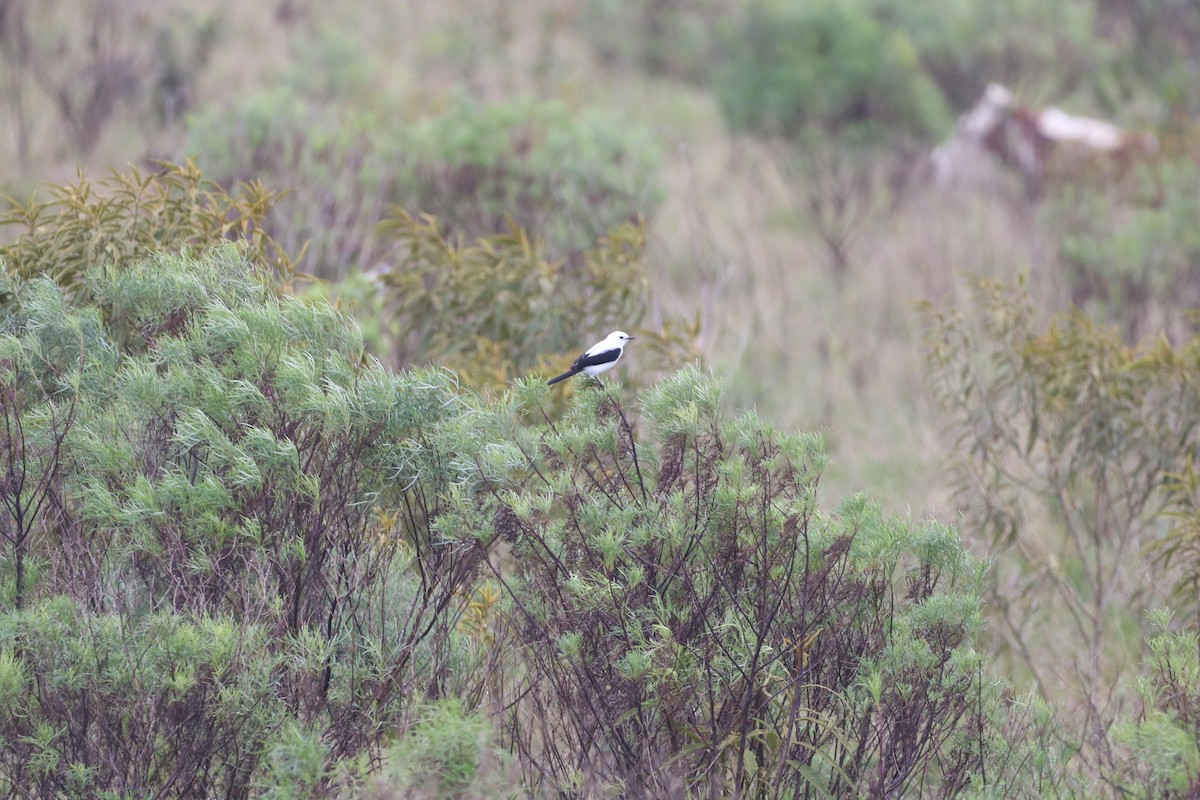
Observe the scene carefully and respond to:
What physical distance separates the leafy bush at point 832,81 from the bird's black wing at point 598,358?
11362mm

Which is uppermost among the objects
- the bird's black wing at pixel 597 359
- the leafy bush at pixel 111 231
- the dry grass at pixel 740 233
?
the leafy bush at pixel 111 231

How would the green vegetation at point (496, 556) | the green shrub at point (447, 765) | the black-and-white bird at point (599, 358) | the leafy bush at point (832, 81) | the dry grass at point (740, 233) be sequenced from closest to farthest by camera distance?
1. the green shrub at point (447, 765)
2. the green vegetation at point (496, 556)
3. the black-and-white bird at point (599, 358)
4. the dry grass at point (740, 233)
5. the leafy bush at point (832, 81)

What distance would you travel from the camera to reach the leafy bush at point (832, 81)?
608 inches

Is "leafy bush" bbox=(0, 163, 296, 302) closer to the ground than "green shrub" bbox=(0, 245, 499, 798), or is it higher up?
higher up

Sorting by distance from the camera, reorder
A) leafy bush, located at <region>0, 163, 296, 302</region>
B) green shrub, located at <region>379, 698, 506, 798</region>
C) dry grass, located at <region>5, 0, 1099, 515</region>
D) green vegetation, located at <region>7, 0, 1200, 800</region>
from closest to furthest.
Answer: green shrub, located at <region>379, 698, 506, 798</region>
green vegetation, located at <region>7, 0, 1200, 800</region>
leafy bush, located at <region>0, 163, 296, 302</region>
dry grass, located at <region>5, 0, 1099, 515</region>

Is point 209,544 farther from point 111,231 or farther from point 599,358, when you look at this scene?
point 111,231

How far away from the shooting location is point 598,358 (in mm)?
4578

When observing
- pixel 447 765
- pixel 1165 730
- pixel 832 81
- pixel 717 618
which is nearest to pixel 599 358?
pixel 717 618

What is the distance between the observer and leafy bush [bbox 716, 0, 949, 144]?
15.4 metres

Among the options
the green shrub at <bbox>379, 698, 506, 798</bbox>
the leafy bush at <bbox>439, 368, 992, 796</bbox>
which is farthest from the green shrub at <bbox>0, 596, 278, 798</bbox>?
the leafy bush at <bbox>439, 368, 992, 796</bbox>

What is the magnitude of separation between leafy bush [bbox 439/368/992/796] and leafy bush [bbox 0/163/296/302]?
1786mm

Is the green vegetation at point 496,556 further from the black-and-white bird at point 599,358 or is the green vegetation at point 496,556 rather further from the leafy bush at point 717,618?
the black-and-white bird at point 599,358

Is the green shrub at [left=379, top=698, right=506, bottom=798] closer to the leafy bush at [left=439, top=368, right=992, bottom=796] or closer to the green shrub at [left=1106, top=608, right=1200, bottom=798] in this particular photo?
the leafy bush at [left=439, top=368, right=992, bottom=796]

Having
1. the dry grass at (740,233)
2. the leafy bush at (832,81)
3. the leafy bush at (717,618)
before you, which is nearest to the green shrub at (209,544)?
the leafy bush at (717,618)
